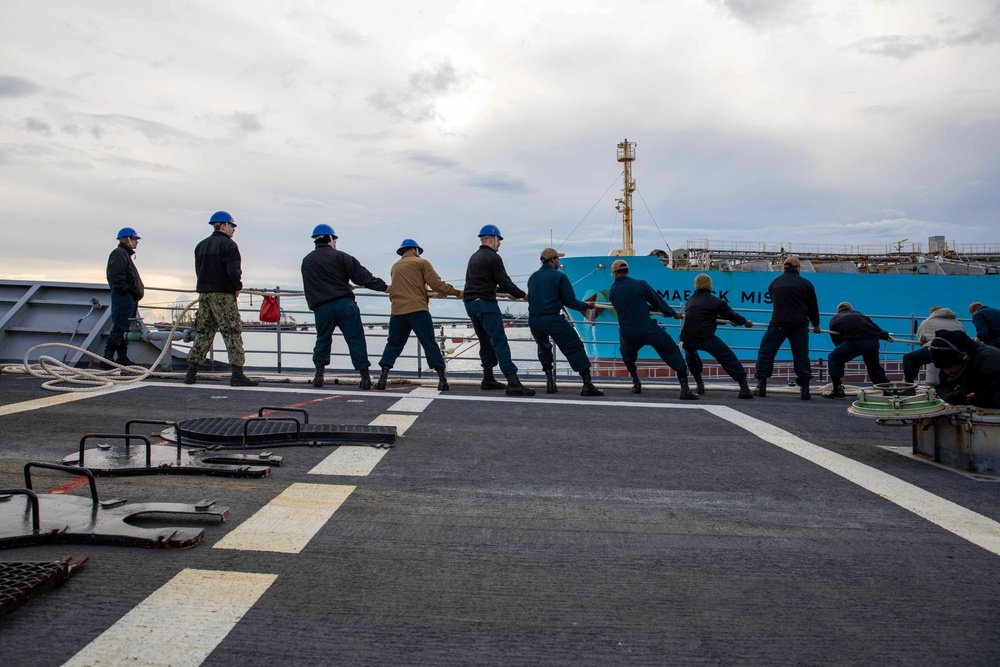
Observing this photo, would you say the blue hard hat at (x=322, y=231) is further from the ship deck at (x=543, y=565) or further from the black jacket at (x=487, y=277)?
the ship deck at (x=543, y=565)

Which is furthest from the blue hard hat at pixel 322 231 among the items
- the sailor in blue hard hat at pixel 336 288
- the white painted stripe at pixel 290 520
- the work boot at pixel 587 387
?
the white painted stripe at pixel 290 520

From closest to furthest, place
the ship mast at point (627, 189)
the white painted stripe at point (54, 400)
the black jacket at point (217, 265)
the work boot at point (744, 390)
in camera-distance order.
→ the white painted stripe at point (54, 400), the black jacket at point (217, 265), the work boot at point (744, 390), the ship mast at point (627, 189)

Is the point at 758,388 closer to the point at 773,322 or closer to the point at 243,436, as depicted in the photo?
the point at 773,322

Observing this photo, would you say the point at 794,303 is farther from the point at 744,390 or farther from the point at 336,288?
the point at 336,288

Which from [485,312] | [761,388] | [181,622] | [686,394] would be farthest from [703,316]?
[181,622]

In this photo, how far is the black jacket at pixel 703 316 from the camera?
9.44 m

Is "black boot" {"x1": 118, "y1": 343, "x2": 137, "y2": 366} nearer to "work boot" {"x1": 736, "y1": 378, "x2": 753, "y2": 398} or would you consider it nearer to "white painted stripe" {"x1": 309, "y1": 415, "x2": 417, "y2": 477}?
"white painted stripe" {"x1": 309, "y1": 415, "x2": 417, "y2": 477}

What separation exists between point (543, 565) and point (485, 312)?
6247 mm

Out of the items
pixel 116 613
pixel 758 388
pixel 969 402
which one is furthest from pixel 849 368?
pixel 116 613

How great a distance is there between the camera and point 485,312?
29.5 ft

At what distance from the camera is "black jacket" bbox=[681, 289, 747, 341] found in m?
9.44

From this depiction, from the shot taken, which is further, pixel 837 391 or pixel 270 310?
pixel 270 310

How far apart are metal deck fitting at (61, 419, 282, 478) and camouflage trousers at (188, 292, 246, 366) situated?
397 cm

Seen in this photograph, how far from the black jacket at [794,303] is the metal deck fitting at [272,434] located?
6443 mm
